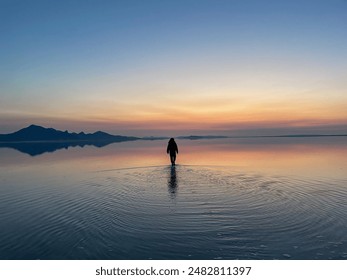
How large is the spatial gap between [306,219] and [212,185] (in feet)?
25.3

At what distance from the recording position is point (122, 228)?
1020 cm

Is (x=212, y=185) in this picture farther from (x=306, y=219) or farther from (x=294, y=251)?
(x=294, y=251)

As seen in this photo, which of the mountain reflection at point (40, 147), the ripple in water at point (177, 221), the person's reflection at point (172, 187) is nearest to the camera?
the ripple in water at point (177, 221)

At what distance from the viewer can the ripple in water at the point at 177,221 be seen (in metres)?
8.18

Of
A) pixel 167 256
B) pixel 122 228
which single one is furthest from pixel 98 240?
pixel 167 256

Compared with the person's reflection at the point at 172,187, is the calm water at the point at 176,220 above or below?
below

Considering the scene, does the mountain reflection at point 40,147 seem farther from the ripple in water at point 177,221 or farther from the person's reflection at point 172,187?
the ripple in water at point 177,221

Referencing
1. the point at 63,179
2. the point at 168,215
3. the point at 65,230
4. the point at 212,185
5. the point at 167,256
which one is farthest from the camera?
the point at 63,179

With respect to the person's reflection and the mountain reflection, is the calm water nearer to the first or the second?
the person's reflection

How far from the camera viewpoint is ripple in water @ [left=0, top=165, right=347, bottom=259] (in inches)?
322

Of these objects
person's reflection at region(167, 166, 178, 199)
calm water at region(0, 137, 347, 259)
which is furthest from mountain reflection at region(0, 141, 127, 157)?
calm water at region(0, 137, 347, 259)

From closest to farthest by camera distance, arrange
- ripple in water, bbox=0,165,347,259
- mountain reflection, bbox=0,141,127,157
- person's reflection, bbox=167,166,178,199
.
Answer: ripple in water, bbox=0,165,347,259, person's reflection, bbox=167,166,178,199, mountain reflection, bbox=0,141,127,157

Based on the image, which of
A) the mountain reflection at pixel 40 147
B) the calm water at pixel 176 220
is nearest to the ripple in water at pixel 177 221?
the calm water at pixel 176 220

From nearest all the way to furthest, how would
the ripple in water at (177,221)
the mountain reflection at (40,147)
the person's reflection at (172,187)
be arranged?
the ripple in water at (177,221)
the person's reflection at (172,187)
the mountain reflection at (40,147)
